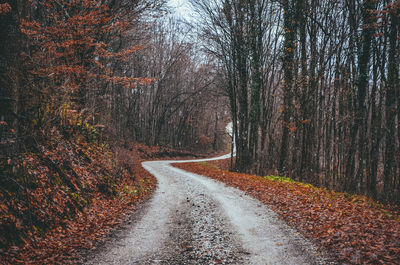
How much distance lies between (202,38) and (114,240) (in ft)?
54.7

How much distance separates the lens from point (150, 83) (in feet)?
42.3

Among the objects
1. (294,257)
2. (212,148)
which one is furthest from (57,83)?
(212,148)

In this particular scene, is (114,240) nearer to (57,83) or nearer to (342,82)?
(57,83)

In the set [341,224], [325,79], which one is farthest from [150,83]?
[325,79]

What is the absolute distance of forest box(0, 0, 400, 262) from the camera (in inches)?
242

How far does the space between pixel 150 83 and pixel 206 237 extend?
8.71 m

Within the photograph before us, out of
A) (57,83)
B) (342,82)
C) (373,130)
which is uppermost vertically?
(342,82)

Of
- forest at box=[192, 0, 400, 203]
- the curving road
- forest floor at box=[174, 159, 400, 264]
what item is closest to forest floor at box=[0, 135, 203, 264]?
the curving road

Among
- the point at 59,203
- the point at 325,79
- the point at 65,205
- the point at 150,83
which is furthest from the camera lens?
the point at 325,79

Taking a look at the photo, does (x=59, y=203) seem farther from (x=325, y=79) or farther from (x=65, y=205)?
(x=325, y=79)

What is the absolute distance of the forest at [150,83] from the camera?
615 cm

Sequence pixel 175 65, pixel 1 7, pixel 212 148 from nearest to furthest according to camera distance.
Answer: pixel 1 7
pixel 175 65
pixel 212 148

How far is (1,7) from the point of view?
5660 millimetres

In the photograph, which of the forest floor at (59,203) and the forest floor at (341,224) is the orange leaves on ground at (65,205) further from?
the forest floor at (341,224)
